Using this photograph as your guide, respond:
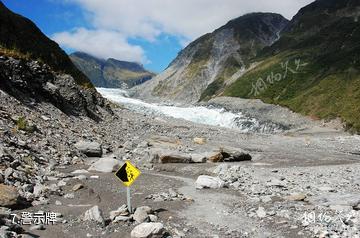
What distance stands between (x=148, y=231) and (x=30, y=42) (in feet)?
143

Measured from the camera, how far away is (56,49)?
57.3m

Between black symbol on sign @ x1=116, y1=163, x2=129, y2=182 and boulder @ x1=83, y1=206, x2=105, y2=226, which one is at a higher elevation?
black symbol on sign @ x1=116, y1=163, x2=129, y2=182

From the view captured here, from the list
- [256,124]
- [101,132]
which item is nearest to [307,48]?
[256,124]

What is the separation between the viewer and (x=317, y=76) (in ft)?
409

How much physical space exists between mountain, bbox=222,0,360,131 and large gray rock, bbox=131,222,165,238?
70.3 meters

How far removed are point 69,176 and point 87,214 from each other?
8.36m

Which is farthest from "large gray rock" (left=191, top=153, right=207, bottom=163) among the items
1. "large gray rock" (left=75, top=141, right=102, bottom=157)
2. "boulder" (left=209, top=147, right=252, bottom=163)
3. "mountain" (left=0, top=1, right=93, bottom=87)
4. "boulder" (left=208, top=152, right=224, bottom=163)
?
"mountain" (left=0, top=1, right=93, bottom=87)

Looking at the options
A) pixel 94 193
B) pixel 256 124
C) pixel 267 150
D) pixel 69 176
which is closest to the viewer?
pixel 94 193

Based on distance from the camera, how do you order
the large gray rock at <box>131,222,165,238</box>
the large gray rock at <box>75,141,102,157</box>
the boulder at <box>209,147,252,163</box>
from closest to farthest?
the large gray rock at <box>131,222,165,238</box> < the large gray rock at <box>75,141,102,157</box> < the boulder at <box>209,147,252,163</box>

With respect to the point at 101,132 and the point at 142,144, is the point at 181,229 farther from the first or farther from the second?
the point at 101,132

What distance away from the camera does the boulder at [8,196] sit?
1588 centimetres

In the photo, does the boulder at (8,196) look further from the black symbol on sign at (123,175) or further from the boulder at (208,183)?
the boulder at (208,183)

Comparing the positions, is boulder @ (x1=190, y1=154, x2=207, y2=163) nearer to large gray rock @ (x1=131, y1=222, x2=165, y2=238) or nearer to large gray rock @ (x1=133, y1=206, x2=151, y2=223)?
large gray rock @ (x1=133, y1=206, x2=151, y2=223)

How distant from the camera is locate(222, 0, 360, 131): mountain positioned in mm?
96938
